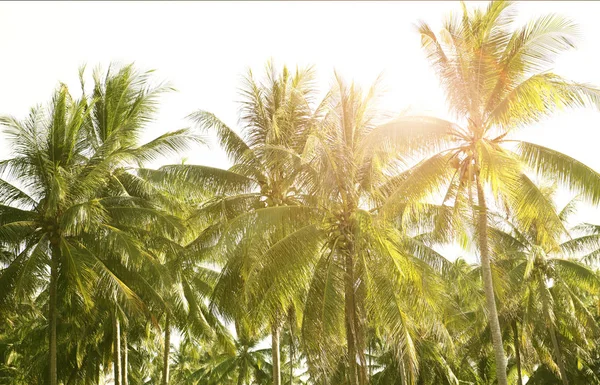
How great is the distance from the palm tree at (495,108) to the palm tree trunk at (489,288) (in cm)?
2

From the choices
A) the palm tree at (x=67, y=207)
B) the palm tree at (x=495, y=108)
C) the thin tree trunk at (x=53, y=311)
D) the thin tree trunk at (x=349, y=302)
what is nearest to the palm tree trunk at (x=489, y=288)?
the palm tree at (x=495, y=108)

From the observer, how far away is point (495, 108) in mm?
11336

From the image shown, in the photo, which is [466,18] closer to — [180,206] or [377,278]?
[377,278]

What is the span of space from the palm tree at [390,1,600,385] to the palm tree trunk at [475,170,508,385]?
0.06 ft

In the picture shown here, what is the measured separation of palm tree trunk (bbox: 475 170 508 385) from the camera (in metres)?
11.2

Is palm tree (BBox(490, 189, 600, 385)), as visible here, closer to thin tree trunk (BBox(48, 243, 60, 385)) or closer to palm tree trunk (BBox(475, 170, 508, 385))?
palm tree trunk (BBox(475, 170, 508, 385))

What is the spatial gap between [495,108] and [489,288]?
3.61 m

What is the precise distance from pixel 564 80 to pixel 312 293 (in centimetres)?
674

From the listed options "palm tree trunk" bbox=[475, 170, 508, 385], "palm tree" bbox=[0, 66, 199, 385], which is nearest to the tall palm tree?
"palm tree trunk" bbox=[475, 170, 508, 385]

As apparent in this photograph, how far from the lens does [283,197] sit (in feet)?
51.5

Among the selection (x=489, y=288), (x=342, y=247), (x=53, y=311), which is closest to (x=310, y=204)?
(x=342, y=247)

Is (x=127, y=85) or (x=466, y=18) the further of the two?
(x=127, y=85)

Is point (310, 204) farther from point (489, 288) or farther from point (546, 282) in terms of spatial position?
point (546, 282)

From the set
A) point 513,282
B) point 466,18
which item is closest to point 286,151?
point 466,18
